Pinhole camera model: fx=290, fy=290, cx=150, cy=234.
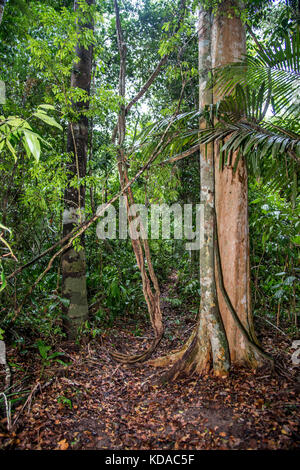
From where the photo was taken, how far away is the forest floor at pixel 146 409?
207cm

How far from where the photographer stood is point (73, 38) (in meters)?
3.15

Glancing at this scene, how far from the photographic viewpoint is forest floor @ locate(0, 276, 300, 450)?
2070 millimetres

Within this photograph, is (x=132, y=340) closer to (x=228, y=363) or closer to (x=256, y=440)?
(x=228, y=363)

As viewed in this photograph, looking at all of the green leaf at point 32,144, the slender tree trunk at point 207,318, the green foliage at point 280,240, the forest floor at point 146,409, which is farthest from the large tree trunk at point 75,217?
the green leaf at point 32,144

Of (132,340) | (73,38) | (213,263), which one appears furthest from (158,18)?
(132,340)

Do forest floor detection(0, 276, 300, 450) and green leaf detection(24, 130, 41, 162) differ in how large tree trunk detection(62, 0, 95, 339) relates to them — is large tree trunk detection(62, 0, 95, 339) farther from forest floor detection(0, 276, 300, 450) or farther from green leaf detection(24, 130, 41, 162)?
green leaf detection(24, 130, 41, 162)

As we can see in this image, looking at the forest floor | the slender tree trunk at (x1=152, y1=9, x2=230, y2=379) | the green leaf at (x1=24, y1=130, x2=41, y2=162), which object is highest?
the green leaf at (x1=24, y1=130, x2=41, y2=162)

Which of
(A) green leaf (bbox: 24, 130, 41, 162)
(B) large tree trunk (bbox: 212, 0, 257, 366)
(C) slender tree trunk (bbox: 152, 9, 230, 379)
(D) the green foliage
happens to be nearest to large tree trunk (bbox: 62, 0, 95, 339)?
(C) slender tree trunk (bbox: 152, 9, 230, 379)

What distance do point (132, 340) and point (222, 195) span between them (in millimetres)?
2420

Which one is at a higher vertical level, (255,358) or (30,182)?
(30,182)

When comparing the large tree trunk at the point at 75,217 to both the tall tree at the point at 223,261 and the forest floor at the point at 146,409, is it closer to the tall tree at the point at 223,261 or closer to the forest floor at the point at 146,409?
the forest floor at the point at 146,409

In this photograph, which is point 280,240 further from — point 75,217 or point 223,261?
point 75,217

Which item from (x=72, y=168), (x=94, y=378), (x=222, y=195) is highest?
(x=72, y=168)
